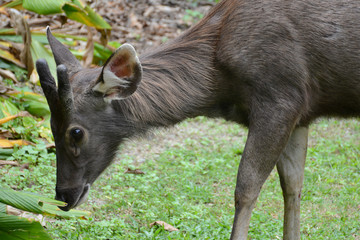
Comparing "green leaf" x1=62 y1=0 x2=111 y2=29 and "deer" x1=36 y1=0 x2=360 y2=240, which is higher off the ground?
"deer" x1=36 y1=0 x2=360 y2=240

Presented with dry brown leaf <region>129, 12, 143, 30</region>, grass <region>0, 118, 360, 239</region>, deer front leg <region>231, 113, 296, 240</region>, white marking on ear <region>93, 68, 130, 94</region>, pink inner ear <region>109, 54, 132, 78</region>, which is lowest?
dry brown leaf <region>129, 12, 143, 30</region>

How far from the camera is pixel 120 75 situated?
5051 millimetres

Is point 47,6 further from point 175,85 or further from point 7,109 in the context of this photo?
point 175,85

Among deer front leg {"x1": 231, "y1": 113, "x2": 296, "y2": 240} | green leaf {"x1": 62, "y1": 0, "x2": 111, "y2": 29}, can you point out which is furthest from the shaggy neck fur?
green leaf {"x1": 62, "y1": 0, "x2": 111, "y2": 29}

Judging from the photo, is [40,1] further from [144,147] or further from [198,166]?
[198,166]

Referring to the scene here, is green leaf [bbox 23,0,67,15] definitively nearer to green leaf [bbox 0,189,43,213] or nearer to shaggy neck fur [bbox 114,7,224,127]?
shaggy neck fur [bbox 114,7,224,127]

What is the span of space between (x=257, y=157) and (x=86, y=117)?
1.60m

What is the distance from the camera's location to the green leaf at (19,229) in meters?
4.36

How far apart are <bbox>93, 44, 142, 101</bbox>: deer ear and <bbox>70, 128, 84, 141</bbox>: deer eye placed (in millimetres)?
385

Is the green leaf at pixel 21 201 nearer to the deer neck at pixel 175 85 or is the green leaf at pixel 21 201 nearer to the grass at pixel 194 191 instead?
the grass at pixel 194 191

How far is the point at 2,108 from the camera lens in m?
7.53

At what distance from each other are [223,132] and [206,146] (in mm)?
727

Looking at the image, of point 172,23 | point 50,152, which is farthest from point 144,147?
point 172,23

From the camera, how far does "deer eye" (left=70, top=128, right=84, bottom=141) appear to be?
5148 mm
